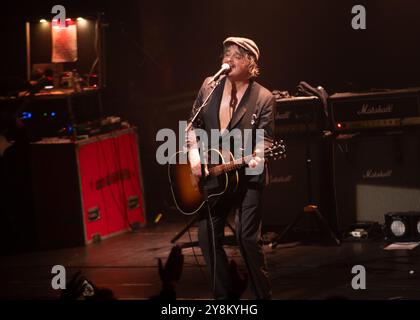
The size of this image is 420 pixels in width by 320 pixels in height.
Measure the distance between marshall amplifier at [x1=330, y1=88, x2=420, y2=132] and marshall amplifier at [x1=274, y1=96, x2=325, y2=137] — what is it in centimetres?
16

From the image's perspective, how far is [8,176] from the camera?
9.74 meters

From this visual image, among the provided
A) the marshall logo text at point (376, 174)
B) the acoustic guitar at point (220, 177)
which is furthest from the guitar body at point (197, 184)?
the marshall logo text at point (376, 174)

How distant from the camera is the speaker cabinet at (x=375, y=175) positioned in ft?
28.7

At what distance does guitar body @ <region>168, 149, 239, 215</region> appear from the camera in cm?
607

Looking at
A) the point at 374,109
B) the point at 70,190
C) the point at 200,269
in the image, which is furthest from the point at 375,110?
the point at 70,190

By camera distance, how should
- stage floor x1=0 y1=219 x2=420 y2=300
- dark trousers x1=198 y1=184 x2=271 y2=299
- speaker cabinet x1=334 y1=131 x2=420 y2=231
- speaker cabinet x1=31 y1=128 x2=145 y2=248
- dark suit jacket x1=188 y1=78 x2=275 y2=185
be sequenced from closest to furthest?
dark trousers x1=198 y1=184 x2=271 y2=299, dark suit jacket x1=188 y1=78 x2=275 y2=185, stage floor x1=0 y1=219 x2=420 y2=300, speaker cabinet x1=334 y1=131 x2=420 y2=231, speaker cabinet x1=31 y1=128 x2=145 y2=248

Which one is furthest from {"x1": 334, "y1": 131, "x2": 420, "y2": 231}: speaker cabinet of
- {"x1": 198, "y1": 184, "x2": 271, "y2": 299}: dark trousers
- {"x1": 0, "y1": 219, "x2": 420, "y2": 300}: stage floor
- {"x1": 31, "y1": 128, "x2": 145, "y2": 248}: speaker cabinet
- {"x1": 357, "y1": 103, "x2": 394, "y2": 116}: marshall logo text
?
{"x1": 198, "y1": 184, "x2": 271, "y2": 299}: dark trousers

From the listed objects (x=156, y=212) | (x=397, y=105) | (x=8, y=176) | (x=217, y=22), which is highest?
(x=217, y=22)

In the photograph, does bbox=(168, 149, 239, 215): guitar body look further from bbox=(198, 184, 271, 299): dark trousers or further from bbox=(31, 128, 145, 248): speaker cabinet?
bbox=(31, 128, 145, 248): speaker cabinet

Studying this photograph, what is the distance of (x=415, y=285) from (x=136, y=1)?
212 inches

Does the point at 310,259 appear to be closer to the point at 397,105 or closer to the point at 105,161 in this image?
the point at 397,105

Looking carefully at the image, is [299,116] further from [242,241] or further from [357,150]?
[242,241]

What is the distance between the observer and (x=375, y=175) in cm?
886
